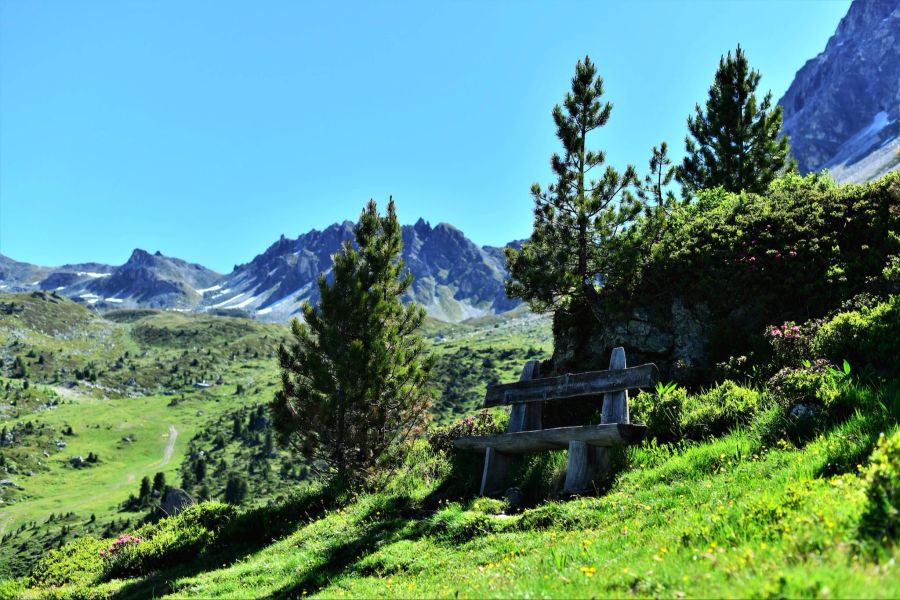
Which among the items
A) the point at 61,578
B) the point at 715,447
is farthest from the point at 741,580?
the point at 61,578

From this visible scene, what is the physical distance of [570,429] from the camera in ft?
40.7

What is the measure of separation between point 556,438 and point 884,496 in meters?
7.70

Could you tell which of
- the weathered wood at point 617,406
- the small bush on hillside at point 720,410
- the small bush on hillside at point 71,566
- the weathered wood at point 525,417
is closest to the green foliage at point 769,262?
the small bush on hillside at point 720,410

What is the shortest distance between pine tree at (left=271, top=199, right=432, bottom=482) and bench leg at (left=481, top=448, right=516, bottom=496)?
6889 mm

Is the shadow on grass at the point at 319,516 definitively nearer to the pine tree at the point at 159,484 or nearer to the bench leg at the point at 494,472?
the bench leg at the point at 494,472

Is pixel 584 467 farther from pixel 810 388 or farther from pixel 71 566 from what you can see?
pixel 71 566

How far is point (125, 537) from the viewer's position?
20.4 meters

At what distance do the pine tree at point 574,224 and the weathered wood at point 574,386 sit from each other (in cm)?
487

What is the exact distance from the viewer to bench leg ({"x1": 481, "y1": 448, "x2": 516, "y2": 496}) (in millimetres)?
13914

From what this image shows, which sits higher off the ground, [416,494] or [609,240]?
[609,240]

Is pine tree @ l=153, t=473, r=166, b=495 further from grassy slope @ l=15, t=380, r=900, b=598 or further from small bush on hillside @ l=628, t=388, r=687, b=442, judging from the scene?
small bush on hillside @ l=628, t=388, r=687, b=442

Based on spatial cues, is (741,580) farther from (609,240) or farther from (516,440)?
(609,240)

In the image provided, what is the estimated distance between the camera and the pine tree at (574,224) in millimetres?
19219

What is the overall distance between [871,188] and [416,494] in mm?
14803
